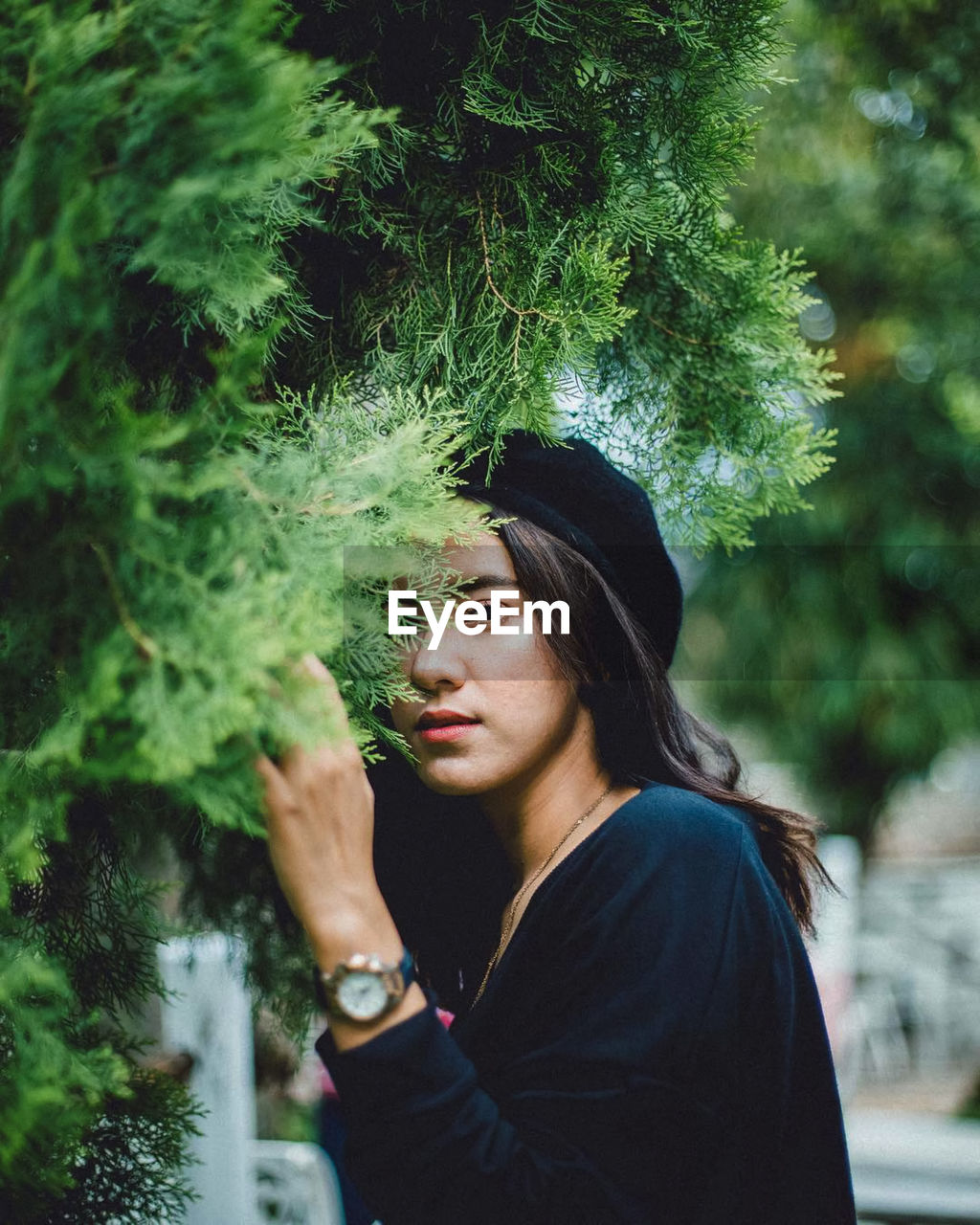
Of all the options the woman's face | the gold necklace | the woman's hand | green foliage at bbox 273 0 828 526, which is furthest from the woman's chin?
green foliage at bbox 273 0 828 526

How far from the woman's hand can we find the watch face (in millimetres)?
30

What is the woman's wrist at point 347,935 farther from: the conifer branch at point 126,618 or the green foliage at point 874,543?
the green foliage at point 874,543

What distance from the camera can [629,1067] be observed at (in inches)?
48.9

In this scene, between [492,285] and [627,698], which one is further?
[627,698]

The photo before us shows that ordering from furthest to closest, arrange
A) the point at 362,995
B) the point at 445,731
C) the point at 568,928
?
the point at 445,731 → the point at 568,928 → the point at 362,995

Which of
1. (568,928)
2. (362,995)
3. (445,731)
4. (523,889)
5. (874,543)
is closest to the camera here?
(362,995)

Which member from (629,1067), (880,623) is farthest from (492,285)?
(880,623)

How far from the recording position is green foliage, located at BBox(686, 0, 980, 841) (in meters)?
7.19

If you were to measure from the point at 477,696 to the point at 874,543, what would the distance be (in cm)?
754

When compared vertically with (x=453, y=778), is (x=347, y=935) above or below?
below

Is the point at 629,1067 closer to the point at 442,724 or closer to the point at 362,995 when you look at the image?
the point at 362,995

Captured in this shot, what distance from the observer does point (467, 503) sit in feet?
4.77

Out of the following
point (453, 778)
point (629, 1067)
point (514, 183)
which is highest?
point (514, 183)

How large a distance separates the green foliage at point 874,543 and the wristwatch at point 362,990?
Result: 20.1 ft
